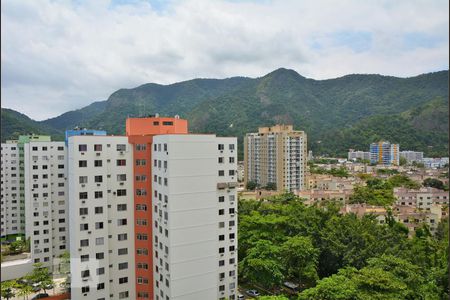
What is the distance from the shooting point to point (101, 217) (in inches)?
543

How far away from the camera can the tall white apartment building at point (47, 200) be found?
71.0ft

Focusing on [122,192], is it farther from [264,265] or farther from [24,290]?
[24,290]

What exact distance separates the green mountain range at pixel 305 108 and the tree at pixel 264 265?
4299 centimetres

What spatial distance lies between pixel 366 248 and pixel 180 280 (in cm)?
907

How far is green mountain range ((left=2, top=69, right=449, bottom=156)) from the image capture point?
2894 inches

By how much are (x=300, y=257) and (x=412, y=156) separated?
6843 centimetres

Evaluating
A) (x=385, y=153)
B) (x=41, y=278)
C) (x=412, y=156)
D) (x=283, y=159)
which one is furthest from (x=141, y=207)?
(x=412, y=156)

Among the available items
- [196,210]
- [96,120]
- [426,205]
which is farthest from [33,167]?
[96,120]

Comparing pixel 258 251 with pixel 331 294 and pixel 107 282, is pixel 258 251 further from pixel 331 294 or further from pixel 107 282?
pixel 107 282

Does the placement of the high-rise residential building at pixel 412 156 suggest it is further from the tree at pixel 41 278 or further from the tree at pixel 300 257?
the tree at pixel 41 278

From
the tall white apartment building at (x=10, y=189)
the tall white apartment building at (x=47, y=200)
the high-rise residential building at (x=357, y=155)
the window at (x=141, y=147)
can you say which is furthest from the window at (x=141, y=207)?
the high-rise residential building at (x=357, y=155)

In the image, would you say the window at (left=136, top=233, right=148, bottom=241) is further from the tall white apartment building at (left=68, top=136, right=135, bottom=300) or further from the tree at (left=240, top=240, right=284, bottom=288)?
the tree at (left=240, top=240, right=284, bottom=288)

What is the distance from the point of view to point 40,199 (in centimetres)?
2186

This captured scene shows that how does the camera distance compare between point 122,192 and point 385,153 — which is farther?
point 385,153
